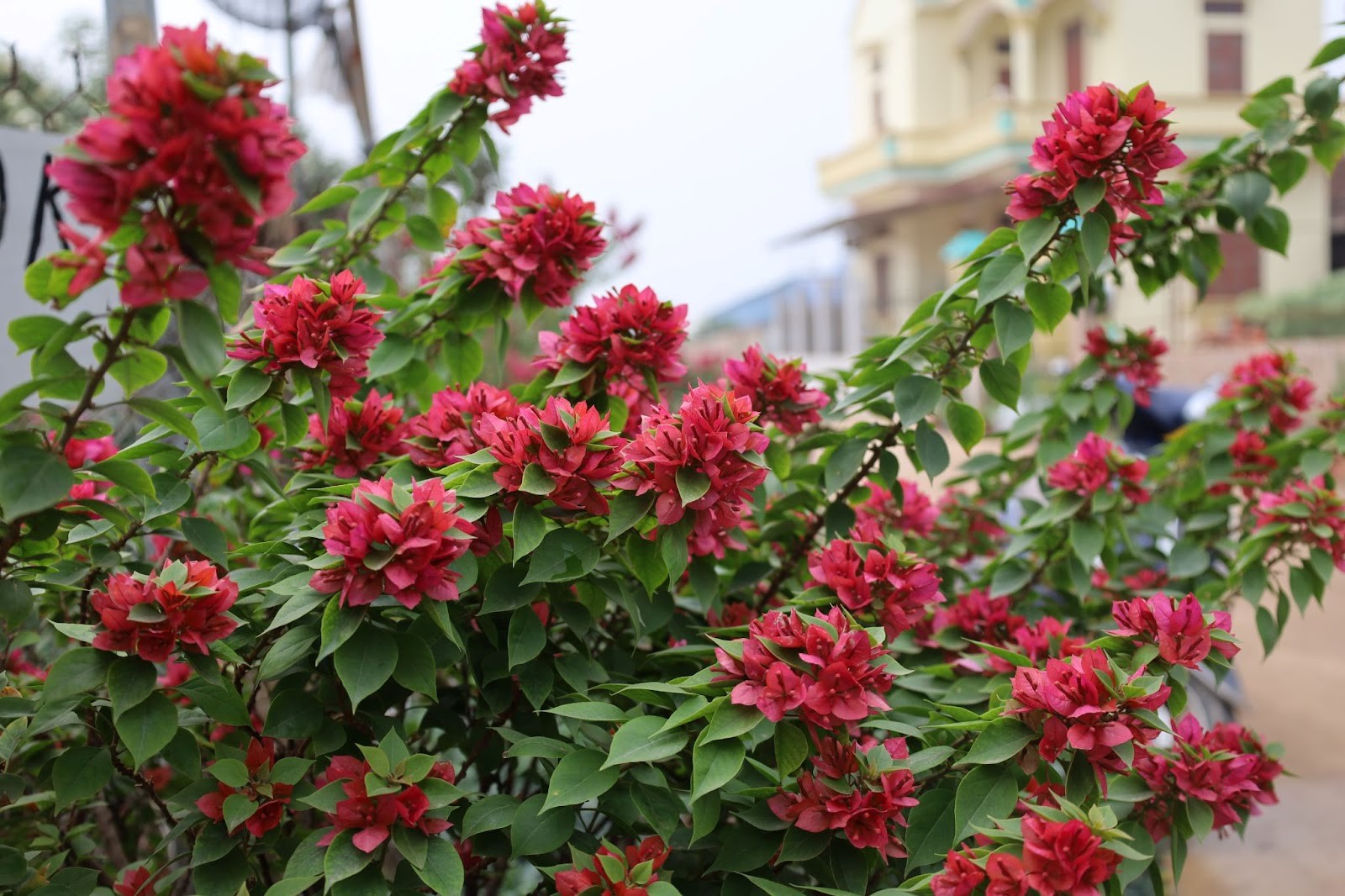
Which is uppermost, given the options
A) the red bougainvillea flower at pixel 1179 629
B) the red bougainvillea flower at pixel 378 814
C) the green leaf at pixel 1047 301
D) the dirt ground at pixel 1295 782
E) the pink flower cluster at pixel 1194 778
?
the green leaf at pixel 1047 301

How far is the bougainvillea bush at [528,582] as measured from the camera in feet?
2.54

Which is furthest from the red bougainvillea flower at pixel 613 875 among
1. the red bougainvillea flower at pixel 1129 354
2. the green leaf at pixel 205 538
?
the red bougainvillea flower at pixel 1129 354

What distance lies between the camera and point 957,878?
2.60 ft

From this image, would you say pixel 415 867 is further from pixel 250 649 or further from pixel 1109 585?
pixel 1109 585

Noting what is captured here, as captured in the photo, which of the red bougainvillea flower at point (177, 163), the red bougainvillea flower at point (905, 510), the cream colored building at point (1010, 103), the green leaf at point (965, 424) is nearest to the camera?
Answer: the red bougainvillea flower at point (177, 163)

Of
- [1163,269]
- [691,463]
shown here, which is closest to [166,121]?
[691,463]

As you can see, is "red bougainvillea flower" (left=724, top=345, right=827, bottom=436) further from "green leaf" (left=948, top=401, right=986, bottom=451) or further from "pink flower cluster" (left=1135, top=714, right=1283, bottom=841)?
"pink flower cluster" (left=1135, top=714, right=1283, bottom=841)

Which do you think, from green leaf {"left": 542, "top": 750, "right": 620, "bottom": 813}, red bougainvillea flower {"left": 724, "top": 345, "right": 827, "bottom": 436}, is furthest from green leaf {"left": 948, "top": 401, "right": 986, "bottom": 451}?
green leaf {"left": 542, "top": 750, "right": 620, "bottom": 813}

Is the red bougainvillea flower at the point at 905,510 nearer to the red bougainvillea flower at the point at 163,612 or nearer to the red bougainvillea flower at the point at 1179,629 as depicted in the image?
the red bougainvillea flower at the point at 1179,629

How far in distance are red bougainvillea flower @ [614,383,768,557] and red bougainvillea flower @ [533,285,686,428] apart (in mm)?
219

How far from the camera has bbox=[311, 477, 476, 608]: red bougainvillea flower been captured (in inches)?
31.8

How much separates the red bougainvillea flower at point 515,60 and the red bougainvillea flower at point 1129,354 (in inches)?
36.6

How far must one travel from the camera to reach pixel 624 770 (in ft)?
3.02

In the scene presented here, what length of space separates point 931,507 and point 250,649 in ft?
3.52
